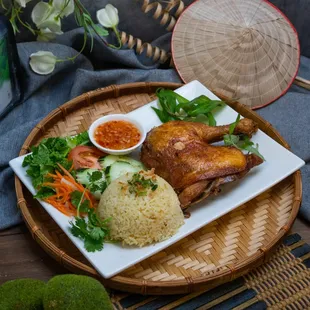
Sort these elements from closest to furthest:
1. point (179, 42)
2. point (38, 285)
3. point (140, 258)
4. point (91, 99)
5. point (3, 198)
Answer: point (38, 285)
point (140, 258)
point (3, 198)
point (91, 99)
point (179, 42)

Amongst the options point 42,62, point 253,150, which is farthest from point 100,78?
point 253,150

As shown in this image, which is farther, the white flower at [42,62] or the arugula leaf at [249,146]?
the white flower at [42,62]

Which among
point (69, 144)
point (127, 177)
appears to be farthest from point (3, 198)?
point (127, 177)

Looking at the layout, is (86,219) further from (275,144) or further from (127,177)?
(275,144)

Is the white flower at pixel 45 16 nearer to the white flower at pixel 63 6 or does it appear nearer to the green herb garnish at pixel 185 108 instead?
the white flower at pixel 63 6

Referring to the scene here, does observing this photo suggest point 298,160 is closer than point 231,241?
No

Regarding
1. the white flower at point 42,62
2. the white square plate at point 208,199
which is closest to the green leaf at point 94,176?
the white square plate at point 208,199
